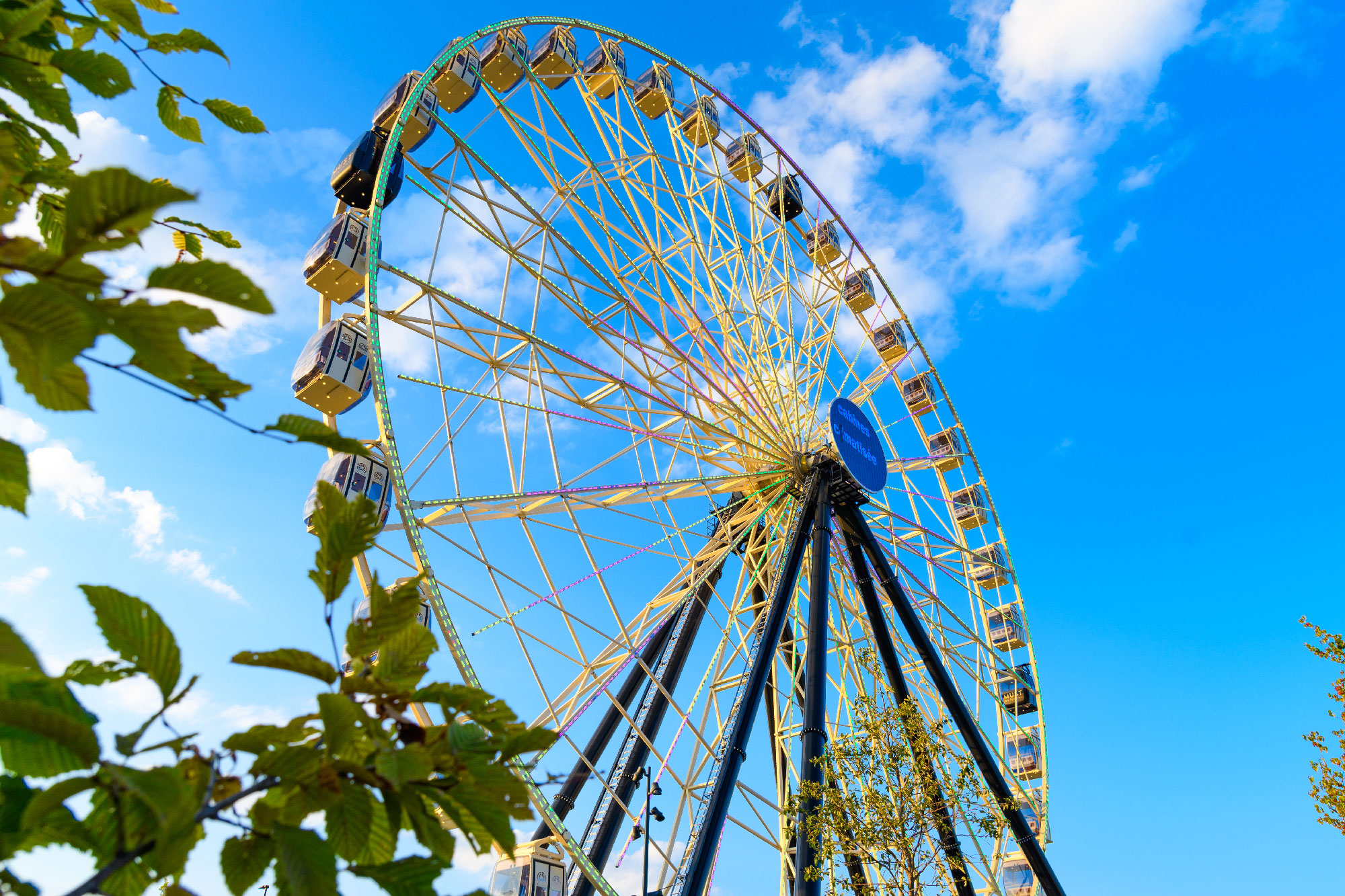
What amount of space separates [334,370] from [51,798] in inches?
461

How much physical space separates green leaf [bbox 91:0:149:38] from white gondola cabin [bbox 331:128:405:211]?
11910mm

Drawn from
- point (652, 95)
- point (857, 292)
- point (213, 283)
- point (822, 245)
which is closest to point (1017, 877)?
point (857, 292)

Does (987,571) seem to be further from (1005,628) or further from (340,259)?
(340,259)

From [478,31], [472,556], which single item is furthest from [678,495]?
[478,31]

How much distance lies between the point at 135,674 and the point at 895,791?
38.1 feet

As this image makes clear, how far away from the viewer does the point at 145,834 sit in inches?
45.0

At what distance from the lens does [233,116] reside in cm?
211

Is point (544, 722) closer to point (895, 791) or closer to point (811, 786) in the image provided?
point (811, 786)

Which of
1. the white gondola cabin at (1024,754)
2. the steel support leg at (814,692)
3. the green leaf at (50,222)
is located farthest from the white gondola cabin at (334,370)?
the white gondola cabin at (1024,754)

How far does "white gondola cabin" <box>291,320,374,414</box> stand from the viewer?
12.1 metres

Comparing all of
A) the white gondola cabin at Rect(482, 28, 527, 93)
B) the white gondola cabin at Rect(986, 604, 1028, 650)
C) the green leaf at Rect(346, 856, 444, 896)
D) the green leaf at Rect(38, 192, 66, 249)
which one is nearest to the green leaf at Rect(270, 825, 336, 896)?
the green leaf at Rect(346, 856, 444, 896)

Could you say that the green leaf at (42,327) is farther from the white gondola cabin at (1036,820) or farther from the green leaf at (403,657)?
the white gondola cabin at (1036,820)

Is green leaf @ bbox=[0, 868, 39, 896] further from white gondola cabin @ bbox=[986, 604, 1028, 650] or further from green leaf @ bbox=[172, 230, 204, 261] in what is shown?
white gondola cabin @ bbox=[986, 604, 1028, 650]

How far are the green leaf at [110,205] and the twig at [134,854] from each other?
74cm
